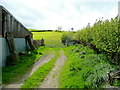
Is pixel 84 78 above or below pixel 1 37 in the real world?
below

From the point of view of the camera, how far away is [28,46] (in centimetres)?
2734

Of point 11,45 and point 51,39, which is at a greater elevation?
point 11,45

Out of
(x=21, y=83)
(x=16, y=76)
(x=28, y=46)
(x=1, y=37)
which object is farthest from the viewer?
(x=28, y=46)

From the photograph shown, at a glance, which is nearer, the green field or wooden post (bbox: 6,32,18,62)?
wooden post (bbox: 6,32,18,62)

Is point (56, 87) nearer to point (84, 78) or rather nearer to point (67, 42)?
point (84, 78)

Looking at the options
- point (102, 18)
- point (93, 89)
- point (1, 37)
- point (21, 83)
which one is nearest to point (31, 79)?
point (21, 83)

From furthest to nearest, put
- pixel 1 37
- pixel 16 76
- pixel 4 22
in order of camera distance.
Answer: pixel 4 22
pixel 1 37
pixel 16 76

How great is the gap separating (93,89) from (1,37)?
10965 millimetres

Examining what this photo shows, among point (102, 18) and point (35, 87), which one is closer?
point (35, 87)

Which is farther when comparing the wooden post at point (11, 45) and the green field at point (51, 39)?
the green field at point (51, 39)

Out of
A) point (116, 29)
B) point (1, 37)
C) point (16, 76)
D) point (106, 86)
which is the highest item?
point (116, 29)

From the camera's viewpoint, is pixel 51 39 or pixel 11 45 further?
pixel 51 39

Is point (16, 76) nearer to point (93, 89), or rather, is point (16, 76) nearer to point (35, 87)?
point (35, 87)

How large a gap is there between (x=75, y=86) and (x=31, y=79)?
3510mm
